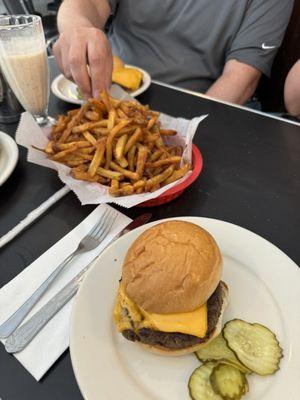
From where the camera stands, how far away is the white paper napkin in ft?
2.60

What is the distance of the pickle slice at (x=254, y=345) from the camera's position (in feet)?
2.47

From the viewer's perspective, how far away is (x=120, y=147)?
1.21 m

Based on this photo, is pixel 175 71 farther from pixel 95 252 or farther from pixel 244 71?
pixel 95 252

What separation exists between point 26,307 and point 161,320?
364 mm

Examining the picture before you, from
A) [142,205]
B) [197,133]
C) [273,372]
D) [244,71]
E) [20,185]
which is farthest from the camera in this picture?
[244,71]

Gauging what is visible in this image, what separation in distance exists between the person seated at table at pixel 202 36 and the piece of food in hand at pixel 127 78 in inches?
15.8

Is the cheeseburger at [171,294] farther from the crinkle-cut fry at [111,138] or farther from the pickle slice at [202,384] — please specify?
the crinkle-cut fry at [111,138]

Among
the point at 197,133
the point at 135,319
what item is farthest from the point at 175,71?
the point at 135,319

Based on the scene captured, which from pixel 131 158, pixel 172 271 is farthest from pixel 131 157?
pixel 172 271

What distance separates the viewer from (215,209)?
120 cm

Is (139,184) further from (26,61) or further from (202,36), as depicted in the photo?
(202,36)

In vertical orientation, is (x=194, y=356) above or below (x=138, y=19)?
below

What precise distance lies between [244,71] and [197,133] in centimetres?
80

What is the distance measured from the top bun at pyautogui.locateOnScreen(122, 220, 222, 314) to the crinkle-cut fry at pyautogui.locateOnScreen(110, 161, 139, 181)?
1.17 feet
